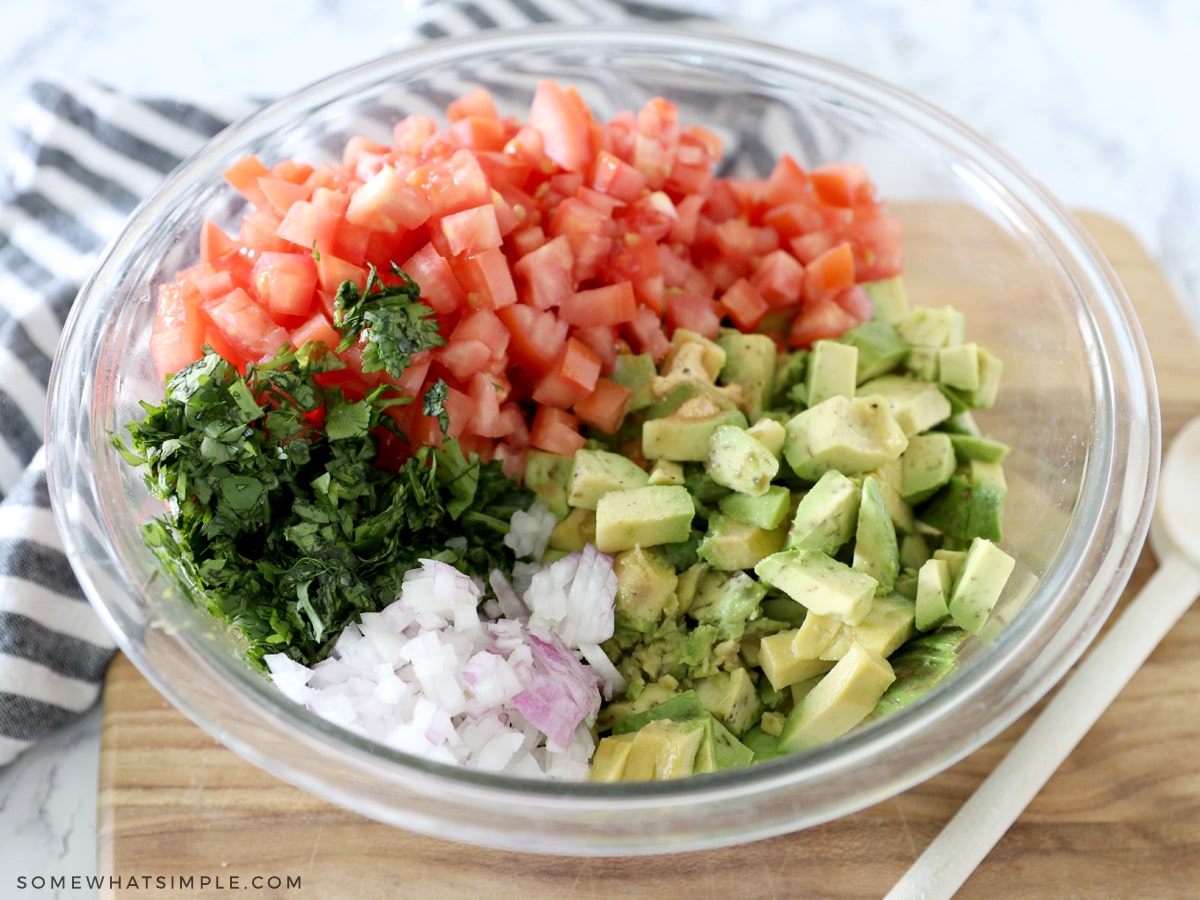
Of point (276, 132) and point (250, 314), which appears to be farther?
point (276, 132)

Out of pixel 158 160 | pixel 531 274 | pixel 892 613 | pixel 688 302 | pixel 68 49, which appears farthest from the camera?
pixel 68 49

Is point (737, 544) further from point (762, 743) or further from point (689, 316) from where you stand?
point (689, 316)

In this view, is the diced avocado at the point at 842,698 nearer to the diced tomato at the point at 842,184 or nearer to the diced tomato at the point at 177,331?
the diced tomato at the point at 842,184

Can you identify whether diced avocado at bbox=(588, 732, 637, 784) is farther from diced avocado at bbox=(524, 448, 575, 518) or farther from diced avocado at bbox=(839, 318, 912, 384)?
diced avocado at bbox=(839, 318, 912, 384)

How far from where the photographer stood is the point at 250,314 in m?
1.83

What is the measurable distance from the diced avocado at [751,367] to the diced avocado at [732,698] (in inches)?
22.5

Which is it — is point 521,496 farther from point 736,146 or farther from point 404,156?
point 736,146

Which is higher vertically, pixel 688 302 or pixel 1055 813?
pixel 688 302

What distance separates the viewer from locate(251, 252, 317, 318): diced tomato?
1.85 m

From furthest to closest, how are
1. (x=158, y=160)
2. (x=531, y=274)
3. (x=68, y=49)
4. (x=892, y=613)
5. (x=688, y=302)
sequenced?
1. (x=68, y=49)
2. (x=158, y=160)
3. (x=688, y=302)
4. (x=531, y=274)
5. (x=892, y=613)

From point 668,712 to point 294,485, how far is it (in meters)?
0.74

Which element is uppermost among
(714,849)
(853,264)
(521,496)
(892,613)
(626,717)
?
(853,264)

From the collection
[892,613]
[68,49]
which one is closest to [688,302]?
[892,613]

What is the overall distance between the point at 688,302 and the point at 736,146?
696 mm
